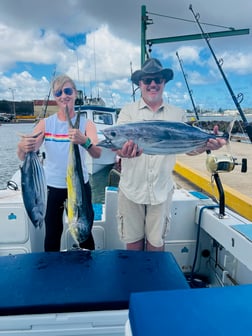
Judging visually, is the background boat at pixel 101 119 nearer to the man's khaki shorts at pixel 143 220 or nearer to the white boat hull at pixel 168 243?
the white boat hull at pixel 168 243

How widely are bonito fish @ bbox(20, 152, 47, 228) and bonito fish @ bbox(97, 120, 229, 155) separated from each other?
39cm

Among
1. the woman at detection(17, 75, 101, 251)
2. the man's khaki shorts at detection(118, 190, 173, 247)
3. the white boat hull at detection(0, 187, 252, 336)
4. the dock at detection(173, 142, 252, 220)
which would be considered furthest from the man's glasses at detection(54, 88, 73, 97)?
the dock at detection(173, 142, 252, 220)

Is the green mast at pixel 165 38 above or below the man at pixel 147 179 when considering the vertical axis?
above

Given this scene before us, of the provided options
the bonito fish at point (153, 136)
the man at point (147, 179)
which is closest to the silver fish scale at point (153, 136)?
the bonito fish at point (153, 136)

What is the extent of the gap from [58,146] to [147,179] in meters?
0.62

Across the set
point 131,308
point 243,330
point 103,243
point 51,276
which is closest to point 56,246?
point 103,243

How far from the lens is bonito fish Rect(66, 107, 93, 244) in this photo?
1635 millimetres

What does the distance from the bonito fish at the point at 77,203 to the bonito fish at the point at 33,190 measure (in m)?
0.16

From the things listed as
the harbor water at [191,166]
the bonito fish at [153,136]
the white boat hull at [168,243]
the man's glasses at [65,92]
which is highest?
the man's glasses at [65,92]

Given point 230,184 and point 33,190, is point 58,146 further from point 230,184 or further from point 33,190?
point 230,184

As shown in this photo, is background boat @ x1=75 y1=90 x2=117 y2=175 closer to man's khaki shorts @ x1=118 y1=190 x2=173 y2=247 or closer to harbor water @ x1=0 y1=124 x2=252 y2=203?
harbor water @ x1=0 y1=124 x2=252 y2=203

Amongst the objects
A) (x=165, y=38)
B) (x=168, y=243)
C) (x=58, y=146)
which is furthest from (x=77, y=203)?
(x=165, y=38)

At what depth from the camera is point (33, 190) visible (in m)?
1.56

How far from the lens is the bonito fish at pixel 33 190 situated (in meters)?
1.56
